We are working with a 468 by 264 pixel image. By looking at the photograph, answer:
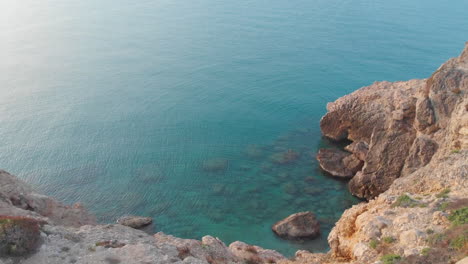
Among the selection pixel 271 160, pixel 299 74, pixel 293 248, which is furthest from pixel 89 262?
pixel 299 74

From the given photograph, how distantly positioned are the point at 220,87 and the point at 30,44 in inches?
1881

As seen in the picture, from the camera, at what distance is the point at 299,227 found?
4078 cm

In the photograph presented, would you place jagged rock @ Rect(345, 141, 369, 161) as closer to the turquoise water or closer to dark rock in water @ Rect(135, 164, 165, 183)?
the turquoise water

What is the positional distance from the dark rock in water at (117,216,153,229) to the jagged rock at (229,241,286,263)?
10.9m

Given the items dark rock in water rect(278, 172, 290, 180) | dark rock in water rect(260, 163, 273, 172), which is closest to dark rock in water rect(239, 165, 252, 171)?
dark rock in water rect(260, 163, 273, 172)

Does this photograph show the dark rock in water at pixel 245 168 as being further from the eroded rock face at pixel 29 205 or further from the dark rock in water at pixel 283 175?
the eroded rock face at pixel 29 205

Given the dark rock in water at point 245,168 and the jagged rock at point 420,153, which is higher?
the jagged rock at point 420,153

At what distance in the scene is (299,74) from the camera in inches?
3147

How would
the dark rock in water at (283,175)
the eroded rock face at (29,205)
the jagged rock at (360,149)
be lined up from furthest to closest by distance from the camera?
the jagged rock at (360,149) < the dark rock in water at (283,175) < the eroded rock face at (29,205)

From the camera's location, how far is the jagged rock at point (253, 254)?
33.0m

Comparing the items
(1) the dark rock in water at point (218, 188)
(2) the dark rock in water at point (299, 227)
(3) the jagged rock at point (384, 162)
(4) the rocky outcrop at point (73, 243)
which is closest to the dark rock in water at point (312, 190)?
(3) the jagged rock at point (384, 162)

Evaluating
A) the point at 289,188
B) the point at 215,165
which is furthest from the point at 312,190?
the point at 215,165

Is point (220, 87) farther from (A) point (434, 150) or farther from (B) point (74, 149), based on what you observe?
(A) point (434, 150)

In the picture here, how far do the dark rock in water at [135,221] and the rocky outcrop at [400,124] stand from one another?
22.8 metres
